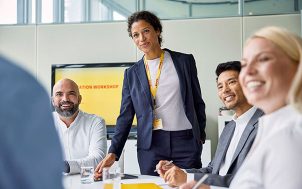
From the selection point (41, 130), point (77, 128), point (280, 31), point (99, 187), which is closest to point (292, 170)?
point (280, 31)

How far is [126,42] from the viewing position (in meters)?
6.26

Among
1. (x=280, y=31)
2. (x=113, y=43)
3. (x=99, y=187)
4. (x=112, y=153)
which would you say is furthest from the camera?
(x=113, y=43)

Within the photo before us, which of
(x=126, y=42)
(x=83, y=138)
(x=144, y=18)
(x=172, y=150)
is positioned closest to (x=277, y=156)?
(x=172, y=150)

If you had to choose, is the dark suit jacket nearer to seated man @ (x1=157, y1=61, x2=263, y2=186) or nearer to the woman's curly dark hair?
the woman's curly dark hair

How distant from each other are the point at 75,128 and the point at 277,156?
222 cm

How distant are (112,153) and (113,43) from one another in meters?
3.72

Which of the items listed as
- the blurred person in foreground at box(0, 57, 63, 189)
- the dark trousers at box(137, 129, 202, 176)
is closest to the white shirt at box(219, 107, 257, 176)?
the dark trousers at box(137, 129, 202, 176)

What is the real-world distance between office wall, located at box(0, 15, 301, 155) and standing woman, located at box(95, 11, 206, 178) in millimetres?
3020

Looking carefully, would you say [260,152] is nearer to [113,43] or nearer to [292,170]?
[292,170]

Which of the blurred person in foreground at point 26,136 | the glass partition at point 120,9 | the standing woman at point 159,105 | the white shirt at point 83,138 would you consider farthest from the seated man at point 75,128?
the glass partition at point 120,9

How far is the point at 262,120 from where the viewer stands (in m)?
1.36

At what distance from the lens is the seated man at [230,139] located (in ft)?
6.89

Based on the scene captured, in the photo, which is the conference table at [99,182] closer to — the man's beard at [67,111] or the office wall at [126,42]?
the man's beard at [67,111]

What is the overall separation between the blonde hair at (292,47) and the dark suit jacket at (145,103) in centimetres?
158
